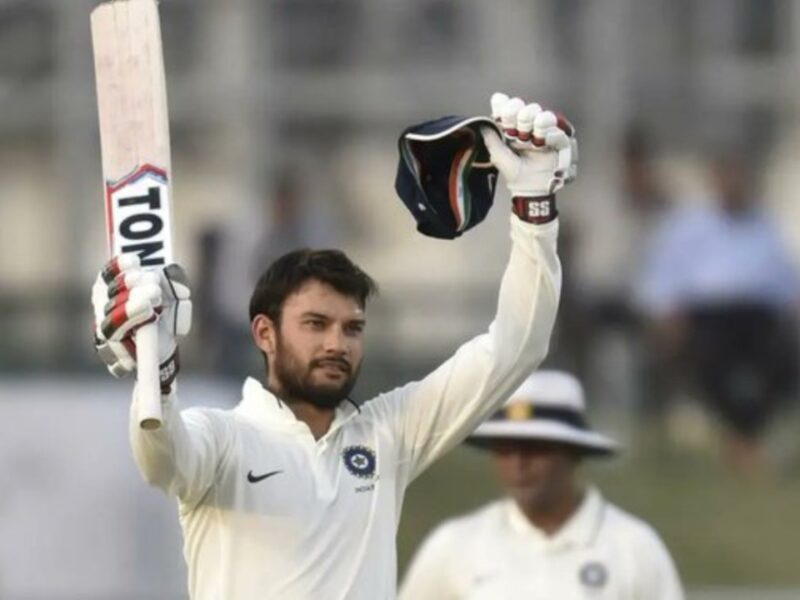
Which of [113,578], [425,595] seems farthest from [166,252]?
[113,578]

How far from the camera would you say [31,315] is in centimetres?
1798

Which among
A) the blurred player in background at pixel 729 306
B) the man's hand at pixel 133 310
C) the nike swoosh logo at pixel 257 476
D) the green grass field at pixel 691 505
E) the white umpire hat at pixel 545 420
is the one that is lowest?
the green grass field at pixel 691 505

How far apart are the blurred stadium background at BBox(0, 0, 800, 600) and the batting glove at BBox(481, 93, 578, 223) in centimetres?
712

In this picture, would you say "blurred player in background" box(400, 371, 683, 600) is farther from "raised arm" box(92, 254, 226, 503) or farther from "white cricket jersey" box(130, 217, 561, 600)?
"raised arm" box(92, 254, 226, 503)

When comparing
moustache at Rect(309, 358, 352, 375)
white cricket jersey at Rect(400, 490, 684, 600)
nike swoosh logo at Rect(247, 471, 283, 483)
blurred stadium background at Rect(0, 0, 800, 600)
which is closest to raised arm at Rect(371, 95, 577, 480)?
moustache at Rect(309, 358, 352, 375)

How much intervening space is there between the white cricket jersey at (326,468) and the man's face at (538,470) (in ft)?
5.28

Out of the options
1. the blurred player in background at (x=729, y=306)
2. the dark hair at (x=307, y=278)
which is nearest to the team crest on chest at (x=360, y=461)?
the dark hair at (x=307, y=278)

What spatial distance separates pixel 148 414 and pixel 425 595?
230cm

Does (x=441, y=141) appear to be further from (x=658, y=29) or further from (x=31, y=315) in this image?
(x=658, y=29)

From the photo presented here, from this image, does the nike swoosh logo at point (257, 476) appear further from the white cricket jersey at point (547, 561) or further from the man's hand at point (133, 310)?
the white cricket jersey at point (547, 561)

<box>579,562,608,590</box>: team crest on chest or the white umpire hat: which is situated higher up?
the white umpire hat

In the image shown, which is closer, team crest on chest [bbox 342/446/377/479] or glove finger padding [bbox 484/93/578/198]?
glove finger padding [bbox 484/93/578/198]

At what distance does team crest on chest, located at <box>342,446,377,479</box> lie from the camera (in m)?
6.94

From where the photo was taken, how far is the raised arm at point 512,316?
685cm
